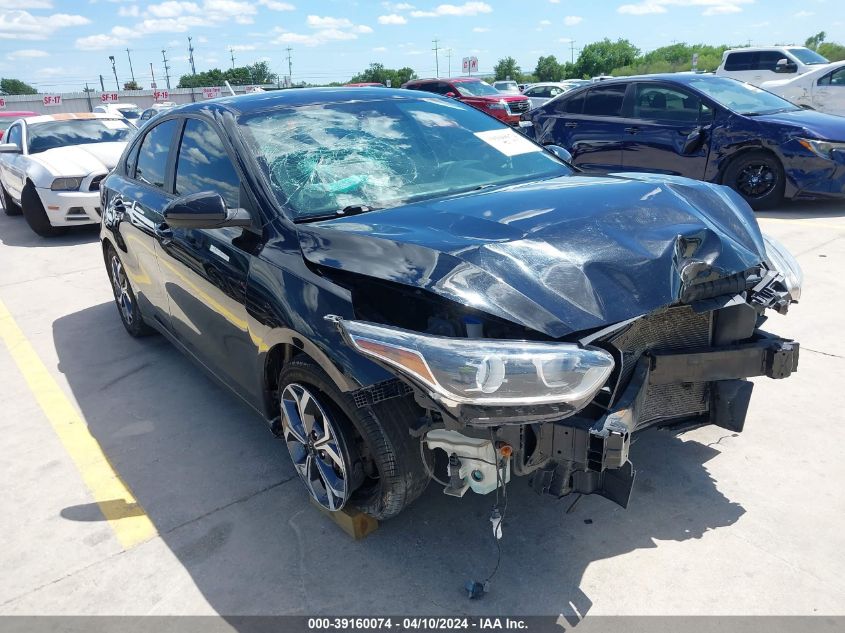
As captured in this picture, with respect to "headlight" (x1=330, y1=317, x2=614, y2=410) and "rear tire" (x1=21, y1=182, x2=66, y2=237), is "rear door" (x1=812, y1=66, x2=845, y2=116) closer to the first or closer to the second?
"rear tire" (x1=21, y1=182, x2=66, y2=237)

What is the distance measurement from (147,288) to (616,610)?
333cm

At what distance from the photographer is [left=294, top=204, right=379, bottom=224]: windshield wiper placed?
106 inches

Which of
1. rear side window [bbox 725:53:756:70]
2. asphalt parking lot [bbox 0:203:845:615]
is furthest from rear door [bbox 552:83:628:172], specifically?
rear side window [bbox 725:53:756:70]

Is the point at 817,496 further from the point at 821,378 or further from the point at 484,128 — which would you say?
the point at 484,128

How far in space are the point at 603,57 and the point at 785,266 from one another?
6220 centimetres

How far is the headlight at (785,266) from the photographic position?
109 inches

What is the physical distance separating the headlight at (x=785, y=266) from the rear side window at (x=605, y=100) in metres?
6.12

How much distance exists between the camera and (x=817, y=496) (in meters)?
2.79

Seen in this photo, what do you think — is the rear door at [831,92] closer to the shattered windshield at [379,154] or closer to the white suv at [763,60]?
the white suv at [763,60]

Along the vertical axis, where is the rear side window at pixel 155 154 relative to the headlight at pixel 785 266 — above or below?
above

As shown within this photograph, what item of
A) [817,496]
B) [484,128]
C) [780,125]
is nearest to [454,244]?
[484,128]

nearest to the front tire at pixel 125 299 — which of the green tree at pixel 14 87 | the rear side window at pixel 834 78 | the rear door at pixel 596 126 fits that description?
the rear door at pixel 596 126

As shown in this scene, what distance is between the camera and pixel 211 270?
312cm

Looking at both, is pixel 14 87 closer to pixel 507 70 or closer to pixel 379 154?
pixel 507 70
